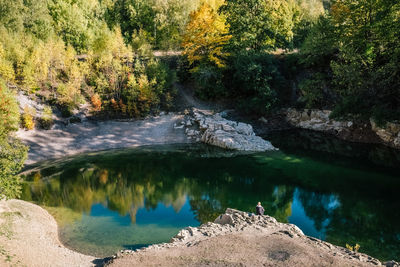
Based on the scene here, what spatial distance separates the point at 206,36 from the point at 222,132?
16873mm

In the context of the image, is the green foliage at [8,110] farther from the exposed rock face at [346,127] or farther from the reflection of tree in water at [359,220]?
the exposed rock face at [346,127]

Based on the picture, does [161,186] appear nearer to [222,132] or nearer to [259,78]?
[222,132]

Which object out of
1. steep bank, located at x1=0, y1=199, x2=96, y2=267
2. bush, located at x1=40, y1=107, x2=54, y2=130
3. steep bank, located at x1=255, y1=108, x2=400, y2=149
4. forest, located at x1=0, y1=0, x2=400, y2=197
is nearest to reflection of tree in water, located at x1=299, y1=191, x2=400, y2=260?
steep bank, located at x1=255, y1=108, x2=400, y2=149

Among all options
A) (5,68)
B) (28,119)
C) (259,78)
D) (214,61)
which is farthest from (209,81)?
(5,68)

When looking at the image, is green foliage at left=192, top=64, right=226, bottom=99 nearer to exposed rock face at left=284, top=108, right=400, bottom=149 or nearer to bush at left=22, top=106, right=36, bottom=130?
exposed rock face at left=284, top=108, right=400, bottom=149

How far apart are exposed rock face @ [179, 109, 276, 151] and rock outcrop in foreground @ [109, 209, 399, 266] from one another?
21.7m

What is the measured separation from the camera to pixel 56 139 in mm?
40719

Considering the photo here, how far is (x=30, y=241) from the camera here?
18.8 m

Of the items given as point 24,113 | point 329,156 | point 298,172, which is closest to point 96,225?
point 298,172

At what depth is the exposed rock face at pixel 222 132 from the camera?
4056cm

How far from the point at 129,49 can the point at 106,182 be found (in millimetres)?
25957

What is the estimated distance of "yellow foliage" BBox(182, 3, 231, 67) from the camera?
4769 centimetres

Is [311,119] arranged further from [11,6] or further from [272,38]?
[11,6]

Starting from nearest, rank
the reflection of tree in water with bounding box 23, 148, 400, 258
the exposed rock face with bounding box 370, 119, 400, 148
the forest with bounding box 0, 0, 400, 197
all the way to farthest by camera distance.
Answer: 1. the reflection of tree in water with bounding box 23, 148, 400, 258
2. the exposed rock face with bounding box 370, 119, 400, 148
3. the forest with bounding box 0, 0, 400, 197
